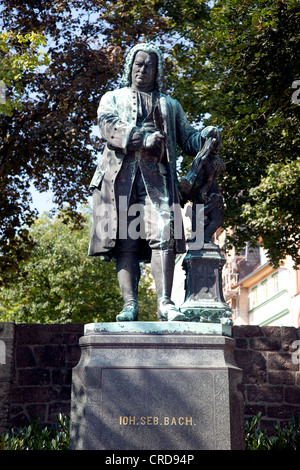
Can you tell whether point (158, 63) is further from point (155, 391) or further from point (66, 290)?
point (66, 290)

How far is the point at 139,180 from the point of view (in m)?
5.25

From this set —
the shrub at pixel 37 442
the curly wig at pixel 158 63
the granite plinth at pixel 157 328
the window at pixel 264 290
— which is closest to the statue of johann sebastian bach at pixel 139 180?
the curly wig at pixel 158 63

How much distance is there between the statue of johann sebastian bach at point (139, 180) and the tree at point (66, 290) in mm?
19435

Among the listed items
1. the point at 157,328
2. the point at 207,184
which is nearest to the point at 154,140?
the point at 207,184

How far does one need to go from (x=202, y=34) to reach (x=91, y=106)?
10.2 ft

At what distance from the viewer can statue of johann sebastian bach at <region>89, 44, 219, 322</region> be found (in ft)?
16.5

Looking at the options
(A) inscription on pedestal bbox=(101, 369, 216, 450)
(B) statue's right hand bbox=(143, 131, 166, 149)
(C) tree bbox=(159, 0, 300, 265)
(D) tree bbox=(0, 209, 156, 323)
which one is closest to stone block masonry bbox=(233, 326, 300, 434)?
(C) tree bbox=(159, 0, 300, 265)

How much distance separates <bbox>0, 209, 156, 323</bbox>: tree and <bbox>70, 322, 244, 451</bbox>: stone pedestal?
66.2 feet

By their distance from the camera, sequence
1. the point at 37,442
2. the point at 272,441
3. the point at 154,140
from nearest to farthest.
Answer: the point at 154,140, the point at 37,442, the point at 272,441

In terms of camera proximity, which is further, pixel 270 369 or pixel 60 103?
pixel 60 103

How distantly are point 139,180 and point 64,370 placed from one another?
17.3ft

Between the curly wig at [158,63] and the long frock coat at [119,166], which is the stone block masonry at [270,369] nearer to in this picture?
the long frock coat at [119,166]

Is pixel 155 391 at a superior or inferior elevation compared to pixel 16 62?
inferior

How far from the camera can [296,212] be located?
47.4 feet
